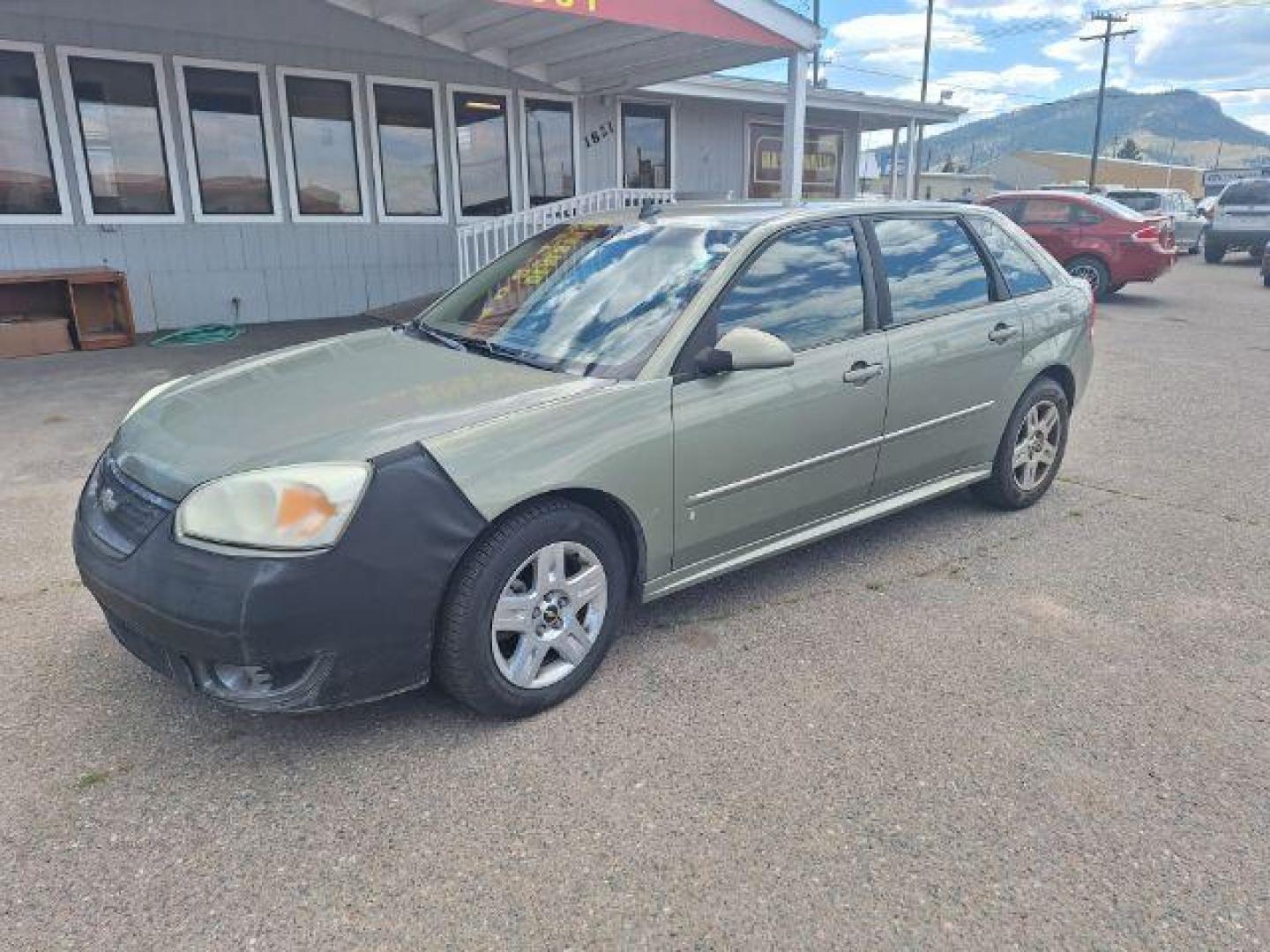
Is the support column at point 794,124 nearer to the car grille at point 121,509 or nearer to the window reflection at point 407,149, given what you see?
the window reflection at point 407,149

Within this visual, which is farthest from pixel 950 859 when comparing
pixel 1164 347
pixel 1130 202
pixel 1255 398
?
pixel 1130 202

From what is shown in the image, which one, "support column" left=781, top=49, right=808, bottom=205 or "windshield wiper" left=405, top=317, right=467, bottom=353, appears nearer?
"windshield wiper" left=405, top=317, right=467, bottom=353

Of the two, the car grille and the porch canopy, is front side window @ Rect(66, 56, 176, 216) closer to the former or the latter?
the porch canopy

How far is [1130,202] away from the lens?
19.1 metres

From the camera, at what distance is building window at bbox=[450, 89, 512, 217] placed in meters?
11.0

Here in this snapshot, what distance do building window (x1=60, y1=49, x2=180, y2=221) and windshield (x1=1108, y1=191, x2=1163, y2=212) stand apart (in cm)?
1852

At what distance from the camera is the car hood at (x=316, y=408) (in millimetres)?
2490

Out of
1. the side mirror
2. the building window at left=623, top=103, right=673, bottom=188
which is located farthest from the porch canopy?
the side mirror

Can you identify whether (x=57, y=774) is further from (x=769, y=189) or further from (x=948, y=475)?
(x=769, y=189)

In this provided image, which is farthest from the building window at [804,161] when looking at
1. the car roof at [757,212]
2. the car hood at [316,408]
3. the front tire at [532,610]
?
the front tire at [532,610]

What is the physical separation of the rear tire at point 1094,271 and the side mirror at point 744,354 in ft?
39.9

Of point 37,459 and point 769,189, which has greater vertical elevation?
point 769,189

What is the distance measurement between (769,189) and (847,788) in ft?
46.7

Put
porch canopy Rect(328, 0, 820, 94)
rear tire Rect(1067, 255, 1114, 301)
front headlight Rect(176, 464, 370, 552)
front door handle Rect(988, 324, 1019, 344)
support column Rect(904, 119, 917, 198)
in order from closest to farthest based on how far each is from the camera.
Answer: front headlight Rect(176, 464, 370, 552), front door handle Rect(988, 324, 1019, 344), porch canopy Rect(328, 0, 820, 94), rear tire Rect(1067, 255, 1114, 301), support column Rect(904, 119, 917, 198)
